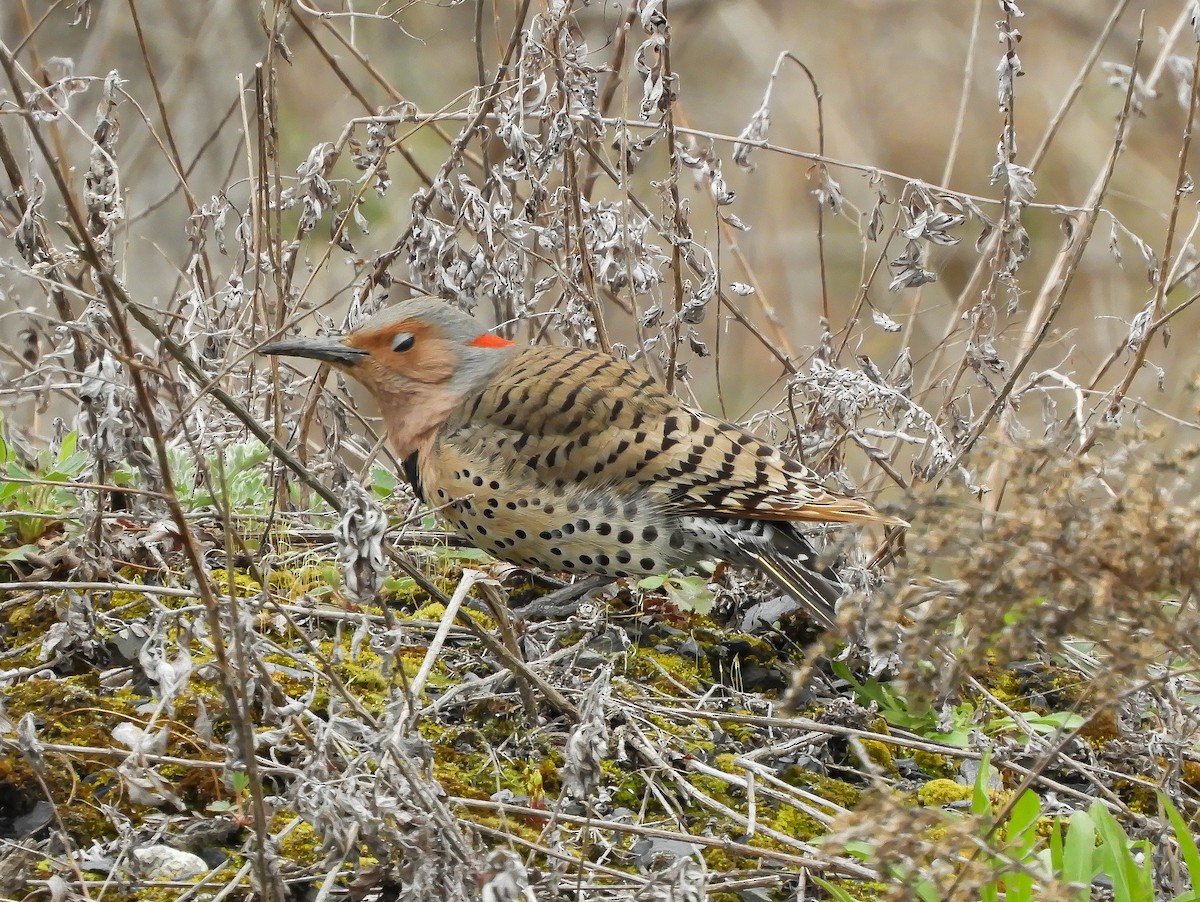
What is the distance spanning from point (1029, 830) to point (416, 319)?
2.49 meters

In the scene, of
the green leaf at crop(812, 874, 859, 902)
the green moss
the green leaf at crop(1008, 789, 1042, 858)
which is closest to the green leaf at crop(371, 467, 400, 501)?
the green moss

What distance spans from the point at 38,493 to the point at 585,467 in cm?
154

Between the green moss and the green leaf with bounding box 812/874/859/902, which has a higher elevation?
the green leaf with bounding box 812/874/859/902

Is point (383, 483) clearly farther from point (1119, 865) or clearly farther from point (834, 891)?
point (1119, 865)

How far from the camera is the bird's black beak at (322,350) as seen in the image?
3848mm

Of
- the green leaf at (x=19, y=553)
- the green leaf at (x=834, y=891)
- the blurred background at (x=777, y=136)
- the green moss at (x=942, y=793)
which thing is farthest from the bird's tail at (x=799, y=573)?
the blurred background at (x=777, y=136)

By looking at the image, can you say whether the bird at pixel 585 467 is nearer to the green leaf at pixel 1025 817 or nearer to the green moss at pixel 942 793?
the green moss at pixel 942 793

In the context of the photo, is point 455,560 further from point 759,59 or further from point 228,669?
point 759,59

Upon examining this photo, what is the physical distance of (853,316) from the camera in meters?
4.34

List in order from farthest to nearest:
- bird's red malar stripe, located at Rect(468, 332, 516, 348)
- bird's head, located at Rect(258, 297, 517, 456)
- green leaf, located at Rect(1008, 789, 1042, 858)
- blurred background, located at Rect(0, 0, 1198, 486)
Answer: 1. blurred background, located at Rect(0, 0, 1198, 486)
2. bird's red malar stripe, located at Rect(468, 332, 516, 348)
3. bird's head, located at Rect(258, 297, 517, 456)
4. green leaf, located at Rect(1008, 789, 1042, 858)

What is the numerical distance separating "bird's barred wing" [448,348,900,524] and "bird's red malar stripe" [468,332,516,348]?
211 mm

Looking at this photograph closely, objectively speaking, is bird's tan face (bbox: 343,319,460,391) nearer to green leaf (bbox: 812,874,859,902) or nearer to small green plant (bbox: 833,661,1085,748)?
small green plant (bbox: 833,661,1085,748)

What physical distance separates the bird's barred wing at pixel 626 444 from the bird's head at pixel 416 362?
13cm

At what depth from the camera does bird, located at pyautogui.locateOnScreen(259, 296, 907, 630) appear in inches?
151
